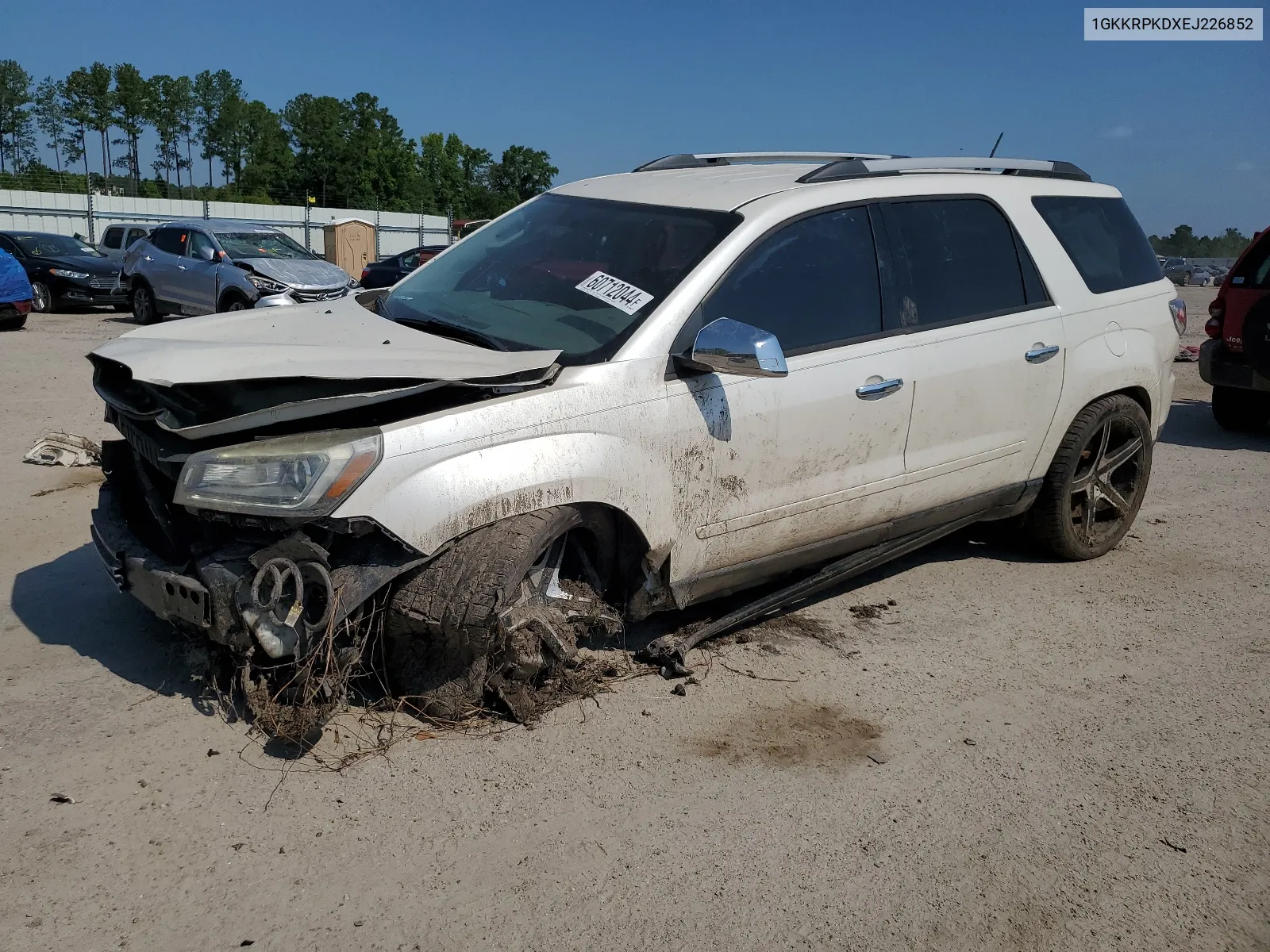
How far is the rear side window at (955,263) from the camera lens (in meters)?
4.42

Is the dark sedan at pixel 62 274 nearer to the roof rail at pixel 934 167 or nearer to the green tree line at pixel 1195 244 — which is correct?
the roof rail at pixel 934 167

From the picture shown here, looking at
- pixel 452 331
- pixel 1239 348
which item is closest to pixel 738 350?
pixel 452 331

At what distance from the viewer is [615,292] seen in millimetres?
3912

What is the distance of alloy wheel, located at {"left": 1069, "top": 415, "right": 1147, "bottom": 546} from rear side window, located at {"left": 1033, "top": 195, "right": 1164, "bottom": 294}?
718 mm

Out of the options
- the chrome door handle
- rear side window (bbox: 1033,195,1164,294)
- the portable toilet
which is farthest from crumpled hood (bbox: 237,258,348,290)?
the portable toilet

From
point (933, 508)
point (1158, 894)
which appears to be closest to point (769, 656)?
point (933, 508)

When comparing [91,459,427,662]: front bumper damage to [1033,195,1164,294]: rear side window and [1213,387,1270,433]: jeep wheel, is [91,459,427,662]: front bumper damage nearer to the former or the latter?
[1033,195,1164,294]: rear side window

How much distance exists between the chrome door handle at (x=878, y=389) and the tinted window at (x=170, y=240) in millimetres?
15214

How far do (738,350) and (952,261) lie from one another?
62.7 inches

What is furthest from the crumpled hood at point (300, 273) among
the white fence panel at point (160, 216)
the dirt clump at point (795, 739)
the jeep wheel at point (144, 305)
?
the dirt clump at point (795, 739)

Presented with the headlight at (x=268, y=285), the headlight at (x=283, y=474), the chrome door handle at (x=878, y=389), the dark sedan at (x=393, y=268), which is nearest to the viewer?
the headlight at (x=283, y=474)

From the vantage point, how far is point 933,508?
15.2ft

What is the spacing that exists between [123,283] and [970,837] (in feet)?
60.1

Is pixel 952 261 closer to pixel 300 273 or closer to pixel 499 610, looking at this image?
pixel 499 610
